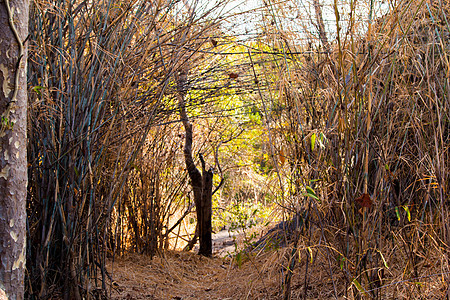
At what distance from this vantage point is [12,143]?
4.91 ft

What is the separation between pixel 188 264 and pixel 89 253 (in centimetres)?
243

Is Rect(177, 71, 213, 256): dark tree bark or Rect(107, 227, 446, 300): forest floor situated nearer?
Rect(107, 227, 446, 300): forest floor

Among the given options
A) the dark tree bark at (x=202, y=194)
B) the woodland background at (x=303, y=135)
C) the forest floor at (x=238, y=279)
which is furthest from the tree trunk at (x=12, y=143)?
the dark tree bark at (x=202, y=194)

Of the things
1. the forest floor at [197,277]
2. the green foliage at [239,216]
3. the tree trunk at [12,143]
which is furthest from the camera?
the green foliage at [239,216]

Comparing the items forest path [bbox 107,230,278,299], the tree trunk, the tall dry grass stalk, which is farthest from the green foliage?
the tree trunk

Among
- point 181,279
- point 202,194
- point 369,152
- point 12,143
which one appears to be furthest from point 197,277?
point 12,143

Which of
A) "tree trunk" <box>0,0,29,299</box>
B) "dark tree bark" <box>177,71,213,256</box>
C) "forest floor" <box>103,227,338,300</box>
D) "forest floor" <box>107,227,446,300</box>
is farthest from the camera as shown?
"dark tree bark" <box>177,71,213,256</box>

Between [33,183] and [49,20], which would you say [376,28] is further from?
[33,183]

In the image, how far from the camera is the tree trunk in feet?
4.79

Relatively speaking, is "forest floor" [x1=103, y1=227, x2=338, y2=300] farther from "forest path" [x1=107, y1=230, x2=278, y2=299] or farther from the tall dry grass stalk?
the tall dry grass stalk

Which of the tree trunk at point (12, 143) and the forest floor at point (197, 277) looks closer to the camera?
the tree trunk at point (12, 143)

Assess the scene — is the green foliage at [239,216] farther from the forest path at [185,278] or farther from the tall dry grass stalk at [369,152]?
the tall dry grass stalk at [369,152]

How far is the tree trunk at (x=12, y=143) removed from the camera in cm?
146

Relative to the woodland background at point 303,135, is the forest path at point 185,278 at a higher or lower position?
lower
